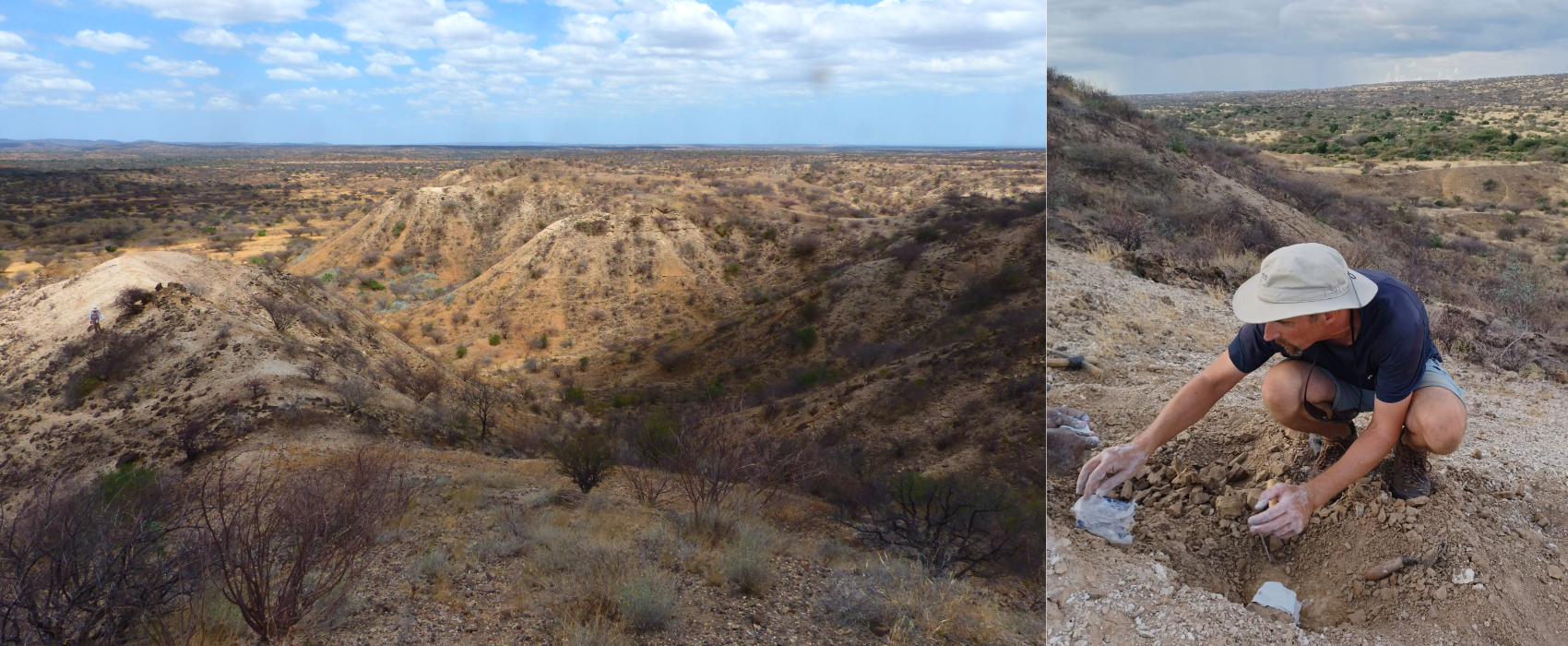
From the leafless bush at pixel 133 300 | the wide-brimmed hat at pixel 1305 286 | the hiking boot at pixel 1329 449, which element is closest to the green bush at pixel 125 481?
the leafless bush at pixel 133 300

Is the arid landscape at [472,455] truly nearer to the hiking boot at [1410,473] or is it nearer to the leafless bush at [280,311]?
the leafless bush at [280,311]

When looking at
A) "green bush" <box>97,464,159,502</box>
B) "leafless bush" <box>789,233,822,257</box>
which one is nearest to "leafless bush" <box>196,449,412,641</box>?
"green bush" <box>97,464,159,502</box>

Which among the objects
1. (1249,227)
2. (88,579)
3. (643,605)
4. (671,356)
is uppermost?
(1249,227)

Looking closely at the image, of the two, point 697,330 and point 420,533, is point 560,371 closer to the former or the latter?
point 697,330

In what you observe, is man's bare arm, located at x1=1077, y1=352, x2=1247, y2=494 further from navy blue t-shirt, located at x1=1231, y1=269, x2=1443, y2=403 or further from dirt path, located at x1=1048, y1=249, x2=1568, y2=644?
dirt path, located at x1=1048, y1=249, x2=1568, y2=644

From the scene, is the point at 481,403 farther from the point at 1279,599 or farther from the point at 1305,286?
the point at 1305,286

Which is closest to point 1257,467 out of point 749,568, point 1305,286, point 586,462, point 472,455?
point 1305,286

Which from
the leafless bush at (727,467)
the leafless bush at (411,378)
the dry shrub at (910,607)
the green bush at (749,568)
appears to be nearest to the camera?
the dry shrub at (910,607)
